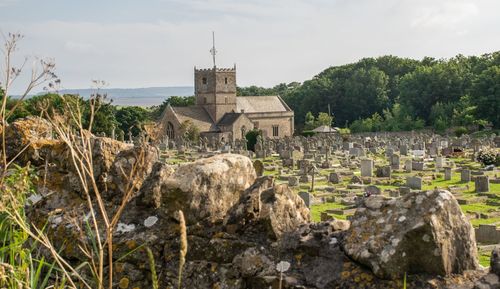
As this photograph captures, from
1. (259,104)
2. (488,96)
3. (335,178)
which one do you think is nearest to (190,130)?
(259,104)

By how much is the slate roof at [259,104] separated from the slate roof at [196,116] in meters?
5.33

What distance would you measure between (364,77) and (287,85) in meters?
68.0

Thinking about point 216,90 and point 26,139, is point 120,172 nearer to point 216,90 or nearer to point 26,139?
point 26,139

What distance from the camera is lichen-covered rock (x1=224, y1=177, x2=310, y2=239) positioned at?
468 centimetres

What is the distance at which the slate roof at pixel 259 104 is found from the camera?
86037 millimetres

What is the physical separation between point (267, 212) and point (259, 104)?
83.5m

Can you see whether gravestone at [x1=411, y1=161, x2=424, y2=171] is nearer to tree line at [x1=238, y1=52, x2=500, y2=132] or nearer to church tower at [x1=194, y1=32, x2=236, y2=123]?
tree line at [x1=238, y1=52, x2=500, y2=132]

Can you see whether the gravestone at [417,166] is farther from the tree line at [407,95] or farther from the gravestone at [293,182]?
the tree line at [407,95]

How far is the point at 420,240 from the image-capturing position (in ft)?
13.0

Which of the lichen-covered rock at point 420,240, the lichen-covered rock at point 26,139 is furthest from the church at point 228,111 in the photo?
the lichen-covered rock at point 420,240

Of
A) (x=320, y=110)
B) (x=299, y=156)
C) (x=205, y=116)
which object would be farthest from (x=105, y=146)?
(x=320, y=110)

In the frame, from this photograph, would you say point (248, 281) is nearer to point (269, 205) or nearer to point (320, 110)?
point (269, 205)

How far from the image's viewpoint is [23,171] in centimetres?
516

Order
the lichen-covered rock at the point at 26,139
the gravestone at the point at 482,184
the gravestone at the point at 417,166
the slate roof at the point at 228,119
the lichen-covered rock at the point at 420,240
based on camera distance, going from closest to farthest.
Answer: the lichen-covered rock at the point at 420,240 → the lichen-covered rock at the point at 26,139 → the gravestone at the point at 482,184 → the gravestone at the point at 417,166 → the slate roof at the point at 228,119
